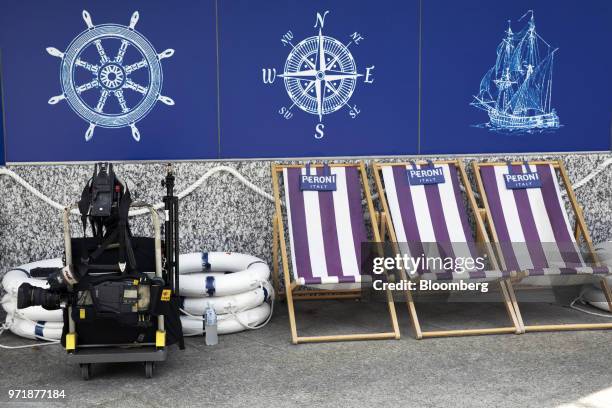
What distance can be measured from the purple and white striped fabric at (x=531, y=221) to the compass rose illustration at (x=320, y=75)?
3.61ft

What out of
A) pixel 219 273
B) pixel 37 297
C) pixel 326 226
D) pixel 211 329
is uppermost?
pixel 326 226

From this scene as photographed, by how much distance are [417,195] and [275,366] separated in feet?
5.40

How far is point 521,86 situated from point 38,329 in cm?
364

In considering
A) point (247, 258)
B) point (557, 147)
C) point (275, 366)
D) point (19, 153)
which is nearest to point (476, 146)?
point (557, 147)

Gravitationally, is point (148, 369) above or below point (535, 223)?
below

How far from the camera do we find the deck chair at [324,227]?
187 inches

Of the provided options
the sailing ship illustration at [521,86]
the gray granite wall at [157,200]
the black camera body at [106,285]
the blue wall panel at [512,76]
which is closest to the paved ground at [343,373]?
the black camera body at [106,285]

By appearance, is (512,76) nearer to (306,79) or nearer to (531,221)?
(531,221)

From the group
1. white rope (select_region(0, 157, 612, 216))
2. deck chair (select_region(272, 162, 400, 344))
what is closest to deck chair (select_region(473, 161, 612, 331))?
white rope (select_region(0, 157, 612, 216))

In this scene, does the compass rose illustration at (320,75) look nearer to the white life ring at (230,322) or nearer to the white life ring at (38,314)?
the white life ring at (230,322)

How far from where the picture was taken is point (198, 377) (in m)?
3.96

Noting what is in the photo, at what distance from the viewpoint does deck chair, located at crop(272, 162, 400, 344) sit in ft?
15.6

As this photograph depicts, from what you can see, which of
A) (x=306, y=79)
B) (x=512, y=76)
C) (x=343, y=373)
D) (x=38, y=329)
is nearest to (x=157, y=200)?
(x=38, y=329)

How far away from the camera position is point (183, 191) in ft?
17.3
